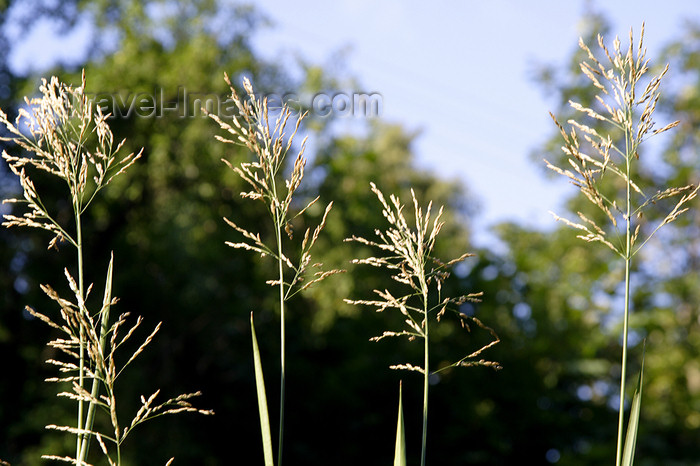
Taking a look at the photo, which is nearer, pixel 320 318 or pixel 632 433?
pixel 632 433

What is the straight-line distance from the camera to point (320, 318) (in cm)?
1153

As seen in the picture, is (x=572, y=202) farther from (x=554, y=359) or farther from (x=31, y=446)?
(x=31, y=446)

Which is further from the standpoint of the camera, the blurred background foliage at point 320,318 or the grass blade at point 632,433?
the blurred background foliage at point 320,318

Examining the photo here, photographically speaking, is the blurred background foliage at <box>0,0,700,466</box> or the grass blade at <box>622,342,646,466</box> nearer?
the grass blade at <box>622,342,646,466</box>

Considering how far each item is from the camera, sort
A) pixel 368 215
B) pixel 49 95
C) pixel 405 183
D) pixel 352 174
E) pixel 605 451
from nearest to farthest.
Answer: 1. pixel 49 95
2. pixel 605 451
3. pixel 368 215
4. pixel 352 174
5. pixel 405 183

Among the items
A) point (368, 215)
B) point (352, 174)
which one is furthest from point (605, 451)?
point (352, 174)

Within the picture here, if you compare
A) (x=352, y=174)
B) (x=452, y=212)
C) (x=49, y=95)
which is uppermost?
(x=452, y=212)

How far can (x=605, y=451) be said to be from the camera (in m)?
8.37

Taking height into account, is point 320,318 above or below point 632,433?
above

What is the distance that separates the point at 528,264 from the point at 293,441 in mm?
4576

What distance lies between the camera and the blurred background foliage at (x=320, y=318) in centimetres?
937

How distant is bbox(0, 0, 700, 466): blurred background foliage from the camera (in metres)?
9.37

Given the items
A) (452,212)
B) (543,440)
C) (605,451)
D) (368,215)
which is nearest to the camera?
(605,451)

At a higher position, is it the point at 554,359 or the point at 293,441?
the point at 554,359
